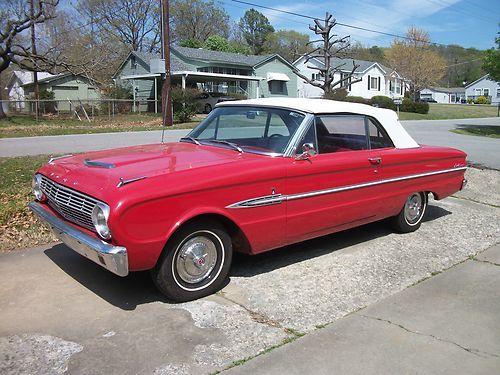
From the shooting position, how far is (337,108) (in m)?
5.11

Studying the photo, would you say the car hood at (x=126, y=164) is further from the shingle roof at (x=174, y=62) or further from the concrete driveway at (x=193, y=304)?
the shingle roof at (x=174, y=62)

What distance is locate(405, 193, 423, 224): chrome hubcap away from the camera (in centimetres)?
596

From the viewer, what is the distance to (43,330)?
11.3ft

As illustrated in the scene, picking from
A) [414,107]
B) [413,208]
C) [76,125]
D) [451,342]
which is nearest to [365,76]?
[414,107]

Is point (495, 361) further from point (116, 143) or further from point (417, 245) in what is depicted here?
point (116, 143)

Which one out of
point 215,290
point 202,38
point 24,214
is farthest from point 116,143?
point 202,38

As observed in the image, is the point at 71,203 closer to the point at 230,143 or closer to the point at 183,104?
the point at 230,143

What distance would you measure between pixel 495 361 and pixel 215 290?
7.07ft

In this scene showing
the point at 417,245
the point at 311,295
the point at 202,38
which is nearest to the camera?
the point at 311,295

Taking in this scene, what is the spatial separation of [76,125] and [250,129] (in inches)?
852

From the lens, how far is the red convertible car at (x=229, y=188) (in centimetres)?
354

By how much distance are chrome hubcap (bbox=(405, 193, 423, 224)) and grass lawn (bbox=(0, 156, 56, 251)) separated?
166 inches

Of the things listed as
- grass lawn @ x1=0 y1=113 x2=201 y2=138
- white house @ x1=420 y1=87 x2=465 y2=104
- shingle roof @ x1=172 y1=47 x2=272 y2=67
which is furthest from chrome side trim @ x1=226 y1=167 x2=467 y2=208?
white house @ x1=420 y1=87 x2=465 y2=104

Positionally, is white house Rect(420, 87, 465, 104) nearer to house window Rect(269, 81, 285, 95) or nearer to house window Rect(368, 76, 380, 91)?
house window Rect(368, 76, 380, 91)
